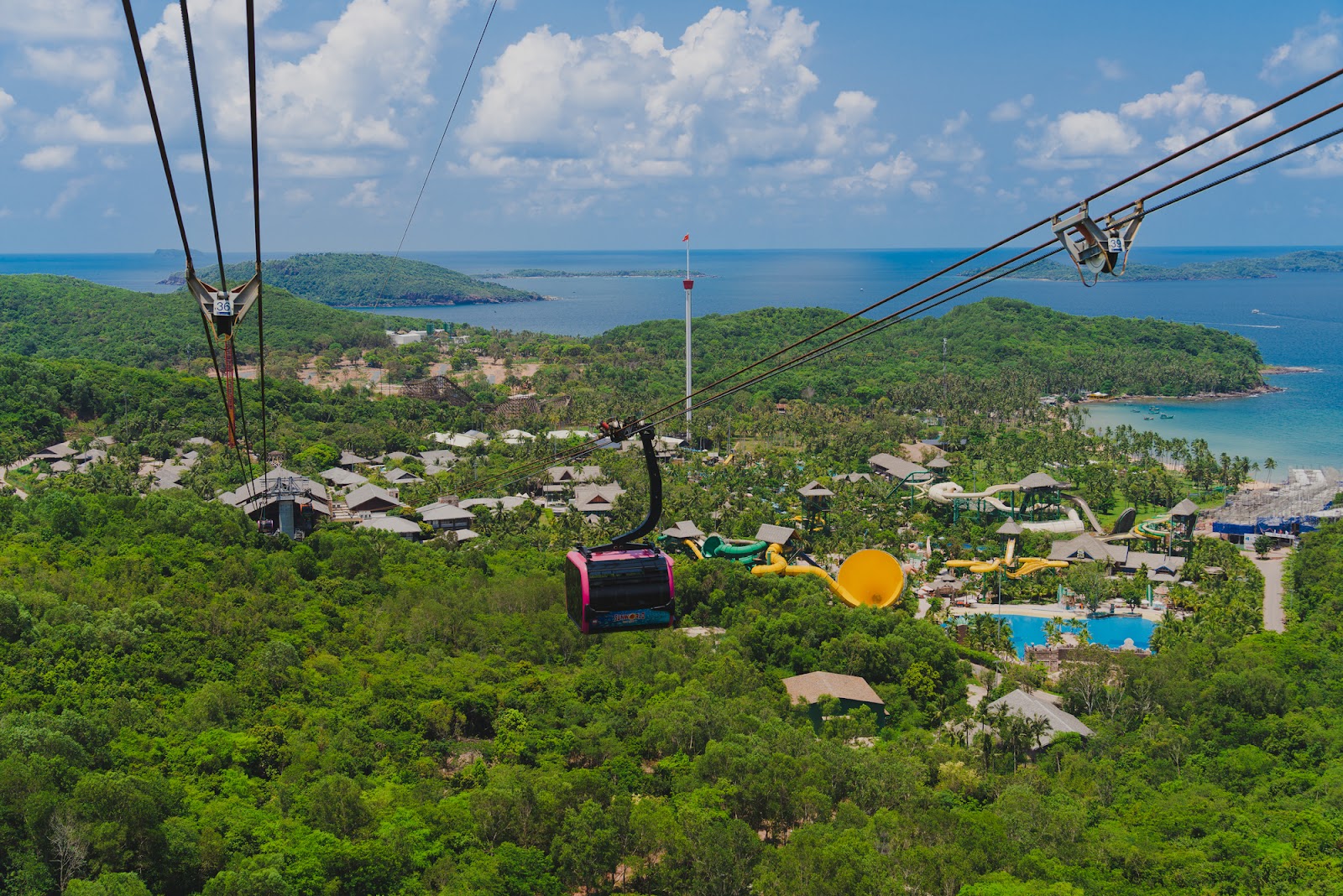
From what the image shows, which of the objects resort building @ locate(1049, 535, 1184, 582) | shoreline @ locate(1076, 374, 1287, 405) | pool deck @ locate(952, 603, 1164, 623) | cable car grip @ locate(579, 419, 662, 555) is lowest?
pool deck @ locate(952, 603, 1164, 623)

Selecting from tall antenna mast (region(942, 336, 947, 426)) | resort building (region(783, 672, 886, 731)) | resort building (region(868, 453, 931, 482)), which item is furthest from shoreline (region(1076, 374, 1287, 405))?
resort building (region(783, 672, 886, 731))

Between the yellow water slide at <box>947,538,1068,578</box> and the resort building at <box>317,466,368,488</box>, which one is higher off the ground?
the resort building at <box>317,466,368,488</box>

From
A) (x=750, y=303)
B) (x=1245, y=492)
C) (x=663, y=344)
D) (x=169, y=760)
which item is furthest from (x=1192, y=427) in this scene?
(x=750, y=303)

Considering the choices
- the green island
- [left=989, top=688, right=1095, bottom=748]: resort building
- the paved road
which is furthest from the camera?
the paved road

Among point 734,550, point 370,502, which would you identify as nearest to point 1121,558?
point 734,550

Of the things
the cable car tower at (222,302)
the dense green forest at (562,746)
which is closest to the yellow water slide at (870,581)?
the dense green forest at (562,746)

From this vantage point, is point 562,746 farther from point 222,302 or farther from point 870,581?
point 222,302

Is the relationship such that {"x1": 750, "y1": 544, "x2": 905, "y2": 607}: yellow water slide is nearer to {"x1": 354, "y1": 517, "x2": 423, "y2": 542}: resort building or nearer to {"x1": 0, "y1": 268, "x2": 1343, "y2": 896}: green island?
{"x1": 0, "y1": 268, "x2": 1343, "y2": 896}: green island

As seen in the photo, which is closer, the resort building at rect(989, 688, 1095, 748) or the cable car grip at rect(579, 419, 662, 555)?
the cable car grip at rect(579, 419, 662, 555)

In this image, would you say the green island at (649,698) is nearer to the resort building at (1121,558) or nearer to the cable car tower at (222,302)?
the resort building at (1121,558)
